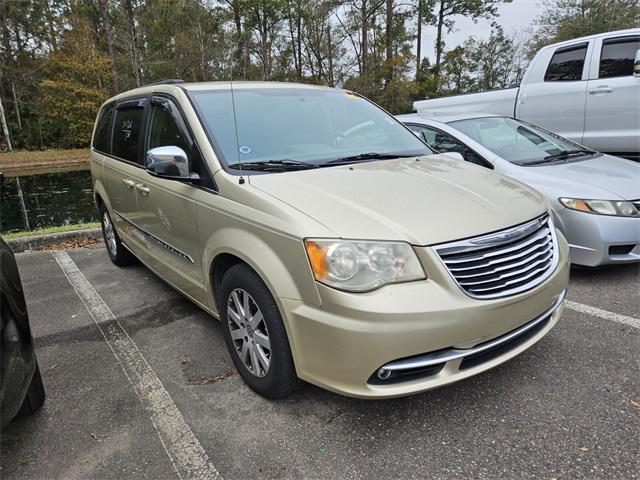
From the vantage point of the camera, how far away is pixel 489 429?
6.93 feet

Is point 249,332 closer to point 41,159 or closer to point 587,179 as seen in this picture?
point 587,179

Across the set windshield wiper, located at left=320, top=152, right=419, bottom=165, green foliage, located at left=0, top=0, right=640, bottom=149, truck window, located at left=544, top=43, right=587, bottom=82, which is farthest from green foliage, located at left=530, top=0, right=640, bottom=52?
windshield wiper, located at left=320, top=152, right=419, bottom=165

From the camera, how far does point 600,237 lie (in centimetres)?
359

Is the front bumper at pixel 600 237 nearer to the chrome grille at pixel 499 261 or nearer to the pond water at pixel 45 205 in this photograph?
the chrome grille at pixel 499 261

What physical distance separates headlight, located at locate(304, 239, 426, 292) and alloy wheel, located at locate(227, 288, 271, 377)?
1.70 ft

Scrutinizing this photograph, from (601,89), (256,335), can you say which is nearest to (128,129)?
(256,335)

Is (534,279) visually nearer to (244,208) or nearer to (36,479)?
(244,208)

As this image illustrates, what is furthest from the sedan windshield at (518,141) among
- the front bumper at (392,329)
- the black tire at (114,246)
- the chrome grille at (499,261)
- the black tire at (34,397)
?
the black tire at (34,397)

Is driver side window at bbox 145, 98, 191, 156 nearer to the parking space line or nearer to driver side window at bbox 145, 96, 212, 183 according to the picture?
driver side window at bbox 145, 96, 212, 183

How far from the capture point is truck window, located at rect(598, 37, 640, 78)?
18.8 feet

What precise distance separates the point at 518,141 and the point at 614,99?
2.06 metres

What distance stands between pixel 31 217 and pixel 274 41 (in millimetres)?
30240

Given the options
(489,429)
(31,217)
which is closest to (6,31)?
(31,217)

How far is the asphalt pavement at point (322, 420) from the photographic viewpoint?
195 centimetres
